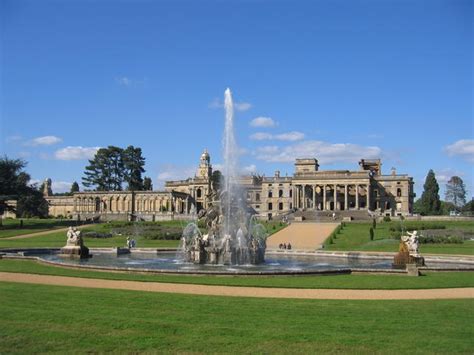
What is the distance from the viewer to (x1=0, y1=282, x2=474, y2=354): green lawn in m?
11.1

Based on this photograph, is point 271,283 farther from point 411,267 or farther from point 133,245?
point 133,245

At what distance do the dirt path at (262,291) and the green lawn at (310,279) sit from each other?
887 millimetres

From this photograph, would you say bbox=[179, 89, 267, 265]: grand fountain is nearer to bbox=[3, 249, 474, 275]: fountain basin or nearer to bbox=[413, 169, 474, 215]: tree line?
bbox=[3, 249, 474, 275]: fountain basin

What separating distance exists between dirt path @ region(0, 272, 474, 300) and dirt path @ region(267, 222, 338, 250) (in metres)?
27.8

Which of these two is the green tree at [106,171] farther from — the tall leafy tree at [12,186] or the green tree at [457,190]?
the green tree at [457,190]

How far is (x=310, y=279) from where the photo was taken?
22.6 meters

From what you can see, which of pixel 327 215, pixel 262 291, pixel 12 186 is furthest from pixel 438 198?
pixel 262 291

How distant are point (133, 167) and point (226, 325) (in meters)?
114

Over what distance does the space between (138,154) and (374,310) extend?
111085mm

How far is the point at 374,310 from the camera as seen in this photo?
14891 millimetres

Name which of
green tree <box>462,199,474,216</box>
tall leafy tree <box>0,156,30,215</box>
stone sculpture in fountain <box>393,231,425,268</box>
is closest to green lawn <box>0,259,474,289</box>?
stone sculpture in fountain <box>393,231,425,268</box>

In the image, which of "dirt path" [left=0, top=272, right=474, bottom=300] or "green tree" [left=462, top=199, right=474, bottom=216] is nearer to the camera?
"dirt path" [left=0, top=272, right=474, bottom=300]

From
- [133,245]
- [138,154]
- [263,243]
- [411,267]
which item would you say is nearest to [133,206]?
[138,154]

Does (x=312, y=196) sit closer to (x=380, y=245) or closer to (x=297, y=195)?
(x=297, y=195)
